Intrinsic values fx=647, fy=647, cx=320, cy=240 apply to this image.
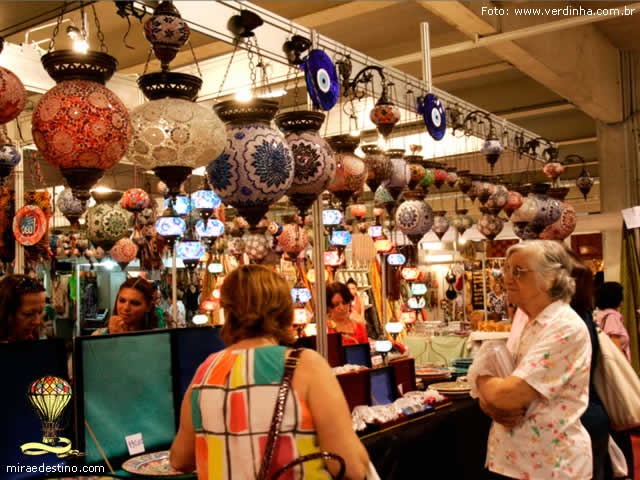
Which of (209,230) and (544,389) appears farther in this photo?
(209,230)

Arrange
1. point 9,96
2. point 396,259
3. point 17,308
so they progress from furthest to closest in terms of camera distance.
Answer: point 396,259, point 17,308, point 9,96

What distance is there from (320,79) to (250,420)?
177 centimetres

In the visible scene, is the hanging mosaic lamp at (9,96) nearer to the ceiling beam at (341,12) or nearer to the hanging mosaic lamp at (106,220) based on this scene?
the hanging mosaic lamp at (106,220)

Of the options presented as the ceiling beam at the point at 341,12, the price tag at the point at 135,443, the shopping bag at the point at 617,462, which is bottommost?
the shopping bag at the point at 617,462

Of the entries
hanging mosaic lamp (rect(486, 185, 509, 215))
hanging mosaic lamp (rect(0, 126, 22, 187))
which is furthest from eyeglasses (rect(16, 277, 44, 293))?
hanging mosaic lamp (rect(486, 185, 509, 215))

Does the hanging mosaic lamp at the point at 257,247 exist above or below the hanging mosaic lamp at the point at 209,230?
below

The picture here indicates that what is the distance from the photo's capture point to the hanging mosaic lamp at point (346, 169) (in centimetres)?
298

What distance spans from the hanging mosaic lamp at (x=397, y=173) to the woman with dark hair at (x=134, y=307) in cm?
141

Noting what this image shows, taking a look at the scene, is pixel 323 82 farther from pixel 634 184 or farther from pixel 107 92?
pixel 634 184

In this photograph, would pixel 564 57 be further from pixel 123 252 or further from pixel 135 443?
pixel 135 443

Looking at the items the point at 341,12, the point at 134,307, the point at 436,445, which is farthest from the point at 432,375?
the point at 341,12

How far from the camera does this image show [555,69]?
5.56 m

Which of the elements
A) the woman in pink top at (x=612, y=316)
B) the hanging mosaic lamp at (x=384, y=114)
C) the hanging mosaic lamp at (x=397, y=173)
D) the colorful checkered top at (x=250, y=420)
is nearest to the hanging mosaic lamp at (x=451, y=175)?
the hanging mosaic lamp at (x=397, y=173)

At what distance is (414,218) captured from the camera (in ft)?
13.9
